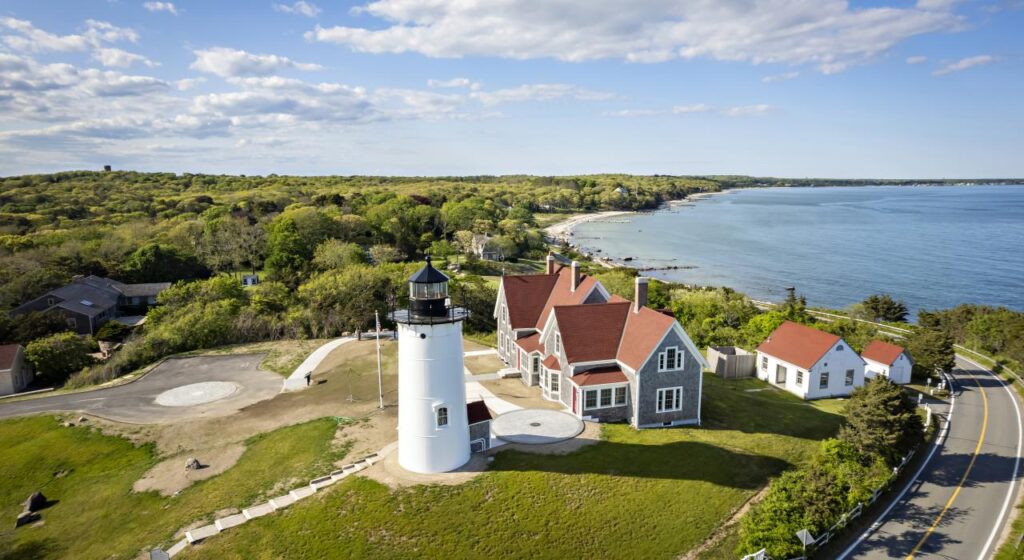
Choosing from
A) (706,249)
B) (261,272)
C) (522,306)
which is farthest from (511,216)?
(522,306)

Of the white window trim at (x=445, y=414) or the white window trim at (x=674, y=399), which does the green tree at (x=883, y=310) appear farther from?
the white window trim at (x=445, y=414)

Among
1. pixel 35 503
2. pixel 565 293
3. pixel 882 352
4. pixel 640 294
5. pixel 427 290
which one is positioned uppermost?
pixel 427 290

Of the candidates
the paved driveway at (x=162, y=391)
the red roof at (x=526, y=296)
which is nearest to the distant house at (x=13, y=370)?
the paved driveway at (x=162, y=391)

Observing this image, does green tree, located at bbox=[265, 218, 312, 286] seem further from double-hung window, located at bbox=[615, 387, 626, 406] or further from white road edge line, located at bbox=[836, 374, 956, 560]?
white road edge line, located at bbox=[836, 374, 956, 560]

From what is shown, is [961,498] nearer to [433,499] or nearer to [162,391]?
[433,499]

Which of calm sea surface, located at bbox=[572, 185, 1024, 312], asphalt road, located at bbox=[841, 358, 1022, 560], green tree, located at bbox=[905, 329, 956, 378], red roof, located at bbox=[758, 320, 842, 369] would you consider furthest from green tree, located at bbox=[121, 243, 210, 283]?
green tree, located at bbox=[905, 329, 956, 378]

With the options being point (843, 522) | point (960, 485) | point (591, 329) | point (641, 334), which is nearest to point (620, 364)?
point (641, 334)
